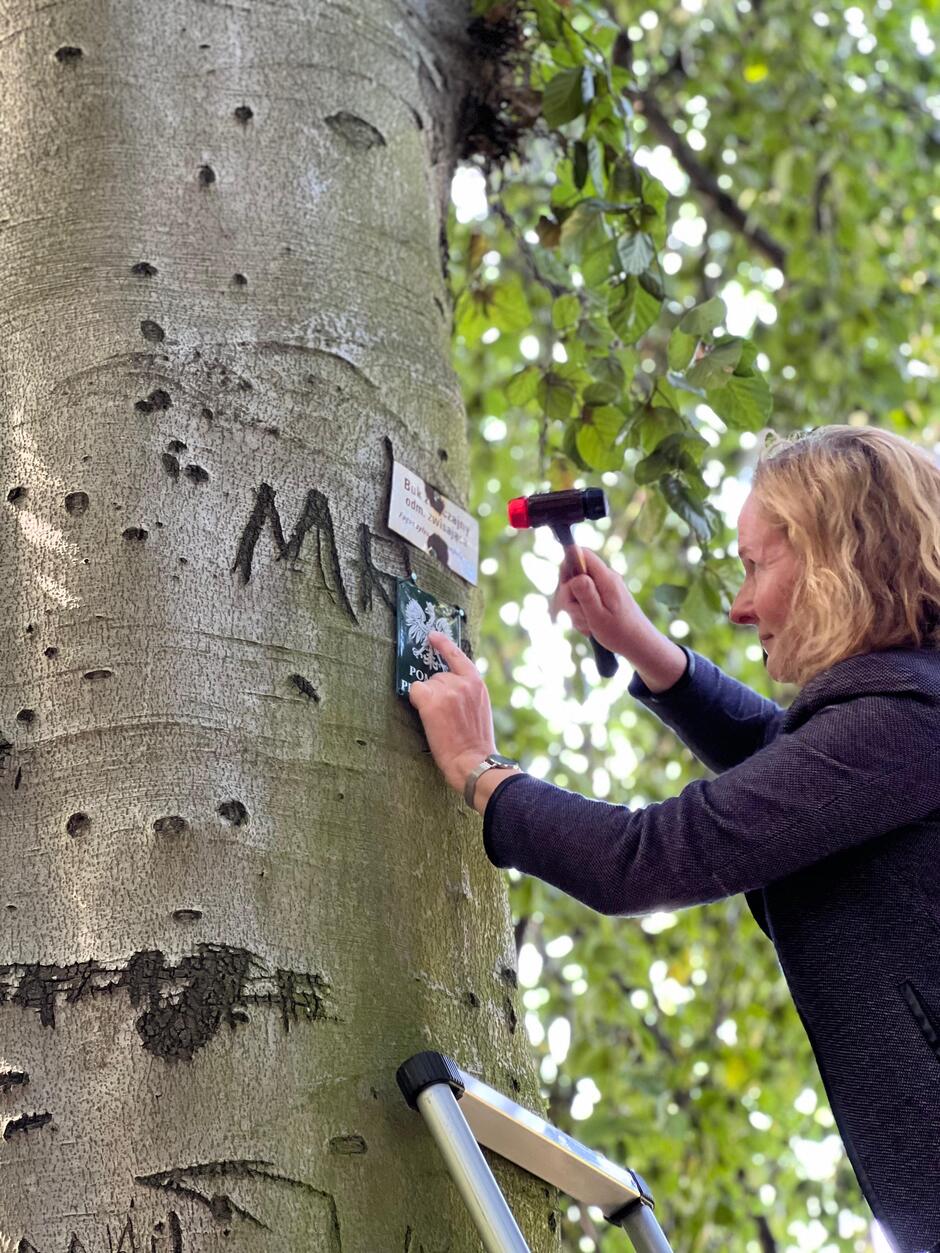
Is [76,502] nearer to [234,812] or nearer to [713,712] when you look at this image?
[234,812]

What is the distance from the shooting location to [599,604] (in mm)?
1806

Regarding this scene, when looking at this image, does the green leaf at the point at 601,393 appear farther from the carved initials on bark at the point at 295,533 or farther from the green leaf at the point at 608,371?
the carved initials on bark at the point at 295,533

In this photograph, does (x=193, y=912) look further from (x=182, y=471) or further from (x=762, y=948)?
(x=762, y=948)

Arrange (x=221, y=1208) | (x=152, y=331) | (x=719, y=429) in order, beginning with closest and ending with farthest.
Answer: (x=221, y=1208) < (x=152, y=331) < (x=719, y=429)

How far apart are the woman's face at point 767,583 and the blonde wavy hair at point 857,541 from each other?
1 cm

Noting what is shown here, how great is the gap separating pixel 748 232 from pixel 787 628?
3.03 metres

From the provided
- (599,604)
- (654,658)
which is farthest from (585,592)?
(654,658)

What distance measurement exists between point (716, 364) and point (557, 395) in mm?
343

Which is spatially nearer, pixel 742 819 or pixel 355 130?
pixel 742 819

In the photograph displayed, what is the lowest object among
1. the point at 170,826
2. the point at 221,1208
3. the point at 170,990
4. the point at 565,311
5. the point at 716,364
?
the point at 221,1208

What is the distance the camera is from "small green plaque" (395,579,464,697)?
4.53 feet

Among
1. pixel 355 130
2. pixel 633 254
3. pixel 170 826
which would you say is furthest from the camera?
pixel 633 254

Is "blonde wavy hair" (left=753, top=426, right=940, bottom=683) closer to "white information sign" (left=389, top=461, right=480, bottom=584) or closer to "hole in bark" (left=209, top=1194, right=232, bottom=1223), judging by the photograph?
"white information sign" (left=389, top=461, right=480, bottom=584)

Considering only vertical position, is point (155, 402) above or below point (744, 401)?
below
